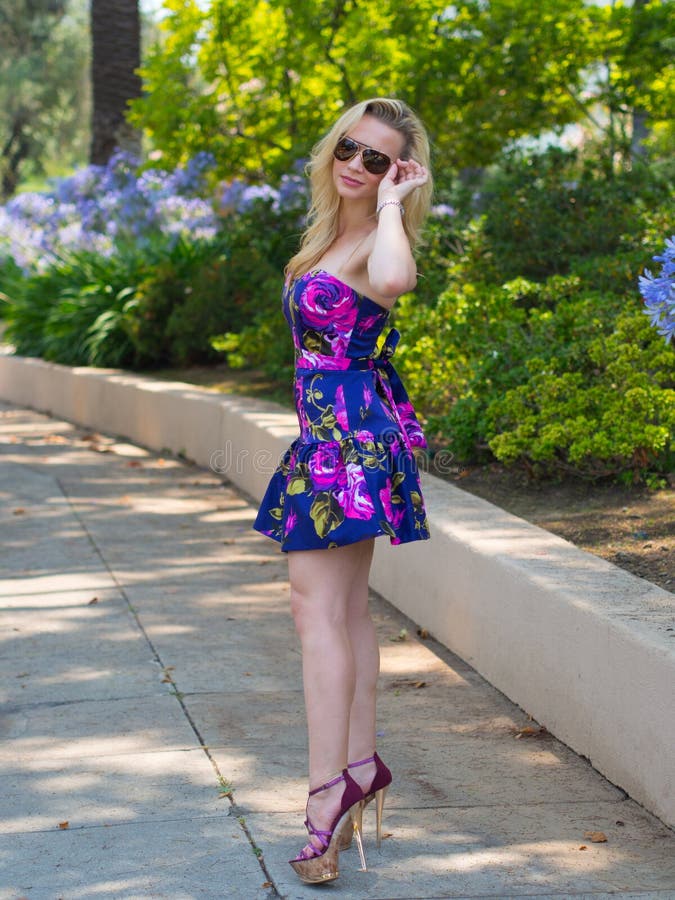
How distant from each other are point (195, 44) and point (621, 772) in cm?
867

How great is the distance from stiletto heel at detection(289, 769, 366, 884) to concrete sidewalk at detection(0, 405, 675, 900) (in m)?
0.05

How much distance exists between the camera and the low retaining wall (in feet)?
11.0

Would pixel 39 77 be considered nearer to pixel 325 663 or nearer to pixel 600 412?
pixel 600 412

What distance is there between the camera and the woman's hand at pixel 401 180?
304 centimetres

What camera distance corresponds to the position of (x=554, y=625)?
12.7 feet

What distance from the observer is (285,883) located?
295 centimetres

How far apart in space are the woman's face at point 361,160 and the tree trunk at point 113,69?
11.7 meters

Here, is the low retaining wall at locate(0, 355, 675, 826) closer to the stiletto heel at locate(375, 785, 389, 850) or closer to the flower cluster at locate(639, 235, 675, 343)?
the stiletto heel at locate(375, 785, 389, 850)

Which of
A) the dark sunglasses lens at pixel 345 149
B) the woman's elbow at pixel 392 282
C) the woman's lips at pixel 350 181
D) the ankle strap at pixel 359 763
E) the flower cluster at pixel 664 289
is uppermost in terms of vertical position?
the dark sunglasses lens at pixel 345 149

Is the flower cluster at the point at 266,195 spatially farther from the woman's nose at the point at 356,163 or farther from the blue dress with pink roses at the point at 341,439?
the blue dress with pink roses at the point at 341,439

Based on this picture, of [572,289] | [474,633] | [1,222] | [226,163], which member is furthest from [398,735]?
[1,222]

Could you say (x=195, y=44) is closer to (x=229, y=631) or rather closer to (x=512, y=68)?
(x=512, y=68)

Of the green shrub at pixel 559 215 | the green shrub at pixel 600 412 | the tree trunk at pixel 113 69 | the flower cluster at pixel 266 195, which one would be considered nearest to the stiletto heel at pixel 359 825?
the green shrub at pixel 600 412

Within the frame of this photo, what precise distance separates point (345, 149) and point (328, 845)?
1702mm
